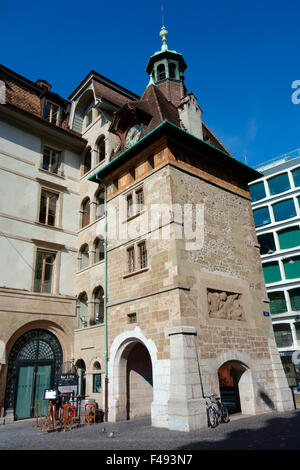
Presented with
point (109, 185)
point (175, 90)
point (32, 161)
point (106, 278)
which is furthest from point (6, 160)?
point (175, 90)

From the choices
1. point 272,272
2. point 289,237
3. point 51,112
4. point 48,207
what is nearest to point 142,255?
point 48,207

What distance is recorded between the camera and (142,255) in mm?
15938

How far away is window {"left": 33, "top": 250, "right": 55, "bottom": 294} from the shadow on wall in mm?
11313

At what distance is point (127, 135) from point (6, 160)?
683 cm

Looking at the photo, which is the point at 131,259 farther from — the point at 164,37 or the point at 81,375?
the point at 164,37

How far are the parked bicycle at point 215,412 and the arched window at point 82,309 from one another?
9189 millimetres

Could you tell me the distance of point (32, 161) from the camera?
20.7m

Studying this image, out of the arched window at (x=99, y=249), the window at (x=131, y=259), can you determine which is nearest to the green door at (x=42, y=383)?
the arched window at (x=99, y=249)

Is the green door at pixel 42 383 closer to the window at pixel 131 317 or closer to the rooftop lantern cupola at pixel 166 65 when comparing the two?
the window at pixel 131 317

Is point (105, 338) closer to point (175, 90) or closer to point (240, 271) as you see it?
point (240, 271)

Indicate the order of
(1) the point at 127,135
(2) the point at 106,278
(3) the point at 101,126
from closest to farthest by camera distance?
(2) the point at 106,278
(1) the point at 127,135
(3) the point at 101,126

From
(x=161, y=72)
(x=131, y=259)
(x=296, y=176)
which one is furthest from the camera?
(x=296, y=176)

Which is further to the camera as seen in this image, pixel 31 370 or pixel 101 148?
pixel 101 148

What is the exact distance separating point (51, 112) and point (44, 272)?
35.3 feet
